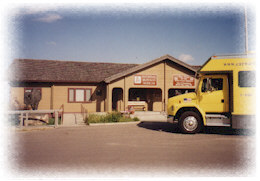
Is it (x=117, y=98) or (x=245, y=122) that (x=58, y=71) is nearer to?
(x=117, y=98)

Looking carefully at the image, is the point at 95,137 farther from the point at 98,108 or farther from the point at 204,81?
the point at 98,108

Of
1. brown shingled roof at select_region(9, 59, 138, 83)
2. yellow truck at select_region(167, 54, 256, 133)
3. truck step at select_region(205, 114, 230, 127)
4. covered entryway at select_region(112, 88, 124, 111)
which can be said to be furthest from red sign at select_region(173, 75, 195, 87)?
truck step at select_region(205, 114, 230, 127)

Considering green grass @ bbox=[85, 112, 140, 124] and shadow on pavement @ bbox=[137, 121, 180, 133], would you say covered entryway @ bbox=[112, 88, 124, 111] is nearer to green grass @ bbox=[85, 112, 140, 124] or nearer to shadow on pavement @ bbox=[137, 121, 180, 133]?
green grass @ bbox=[85, 112, 140, 124]

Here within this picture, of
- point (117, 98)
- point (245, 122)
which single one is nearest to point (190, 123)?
point (245, 122)

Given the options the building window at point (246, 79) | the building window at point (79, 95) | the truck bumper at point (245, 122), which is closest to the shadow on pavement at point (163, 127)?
the truck bumper at point (245, 122)

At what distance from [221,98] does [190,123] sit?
1.83m

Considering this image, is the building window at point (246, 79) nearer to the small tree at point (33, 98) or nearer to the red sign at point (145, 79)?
the red sign at point (145, 79)

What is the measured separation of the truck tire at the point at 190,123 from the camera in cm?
1008

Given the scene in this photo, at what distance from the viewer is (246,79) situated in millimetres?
9602

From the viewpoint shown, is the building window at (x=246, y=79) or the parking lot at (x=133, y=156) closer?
the parking lot at (x=133, y=156)

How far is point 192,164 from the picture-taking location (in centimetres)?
573

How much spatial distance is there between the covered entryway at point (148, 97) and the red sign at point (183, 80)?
2498mm

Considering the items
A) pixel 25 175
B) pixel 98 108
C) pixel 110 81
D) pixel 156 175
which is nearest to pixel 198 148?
pixel 156 175

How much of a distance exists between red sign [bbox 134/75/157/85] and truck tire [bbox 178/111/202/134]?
1054 centimetres
